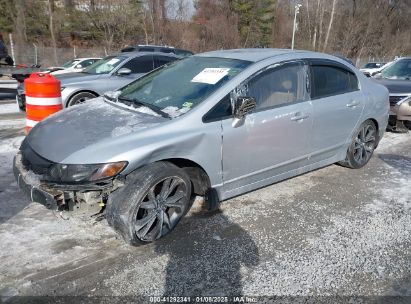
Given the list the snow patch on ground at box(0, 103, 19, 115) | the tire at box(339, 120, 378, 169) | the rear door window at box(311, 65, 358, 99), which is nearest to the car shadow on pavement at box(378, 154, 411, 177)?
the tire at box(339, 120, 378, 169)

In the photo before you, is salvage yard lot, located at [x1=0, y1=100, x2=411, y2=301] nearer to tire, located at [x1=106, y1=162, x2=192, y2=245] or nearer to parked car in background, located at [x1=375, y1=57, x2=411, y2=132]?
tire, located at [x1=106, y1=162, x2=192, y2=245]

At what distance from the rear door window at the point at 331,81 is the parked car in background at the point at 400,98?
3.01 metres

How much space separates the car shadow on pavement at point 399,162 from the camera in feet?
18.3

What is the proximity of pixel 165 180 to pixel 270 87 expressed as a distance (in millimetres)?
1581

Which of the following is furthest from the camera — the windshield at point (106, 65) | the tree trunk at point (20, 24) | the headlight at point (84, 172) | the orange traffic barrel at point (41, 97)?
the tree trunk at point (20, 24)

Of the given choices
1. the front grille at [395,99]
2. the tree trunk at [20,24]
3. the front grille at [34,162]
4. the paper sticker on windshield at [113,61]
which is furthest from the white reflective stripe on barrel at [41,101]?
the tree trunk at [20,24]

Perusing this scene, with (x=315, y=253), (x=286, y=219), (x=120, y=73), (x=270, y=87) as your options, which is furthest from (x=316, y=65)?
(x=120, y=73)

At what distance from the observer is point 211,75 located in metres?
3.87

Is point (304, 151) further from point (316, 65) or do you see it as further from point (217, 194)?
point (217, 194)

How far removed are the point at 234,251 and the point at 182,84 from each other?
180 centimetres

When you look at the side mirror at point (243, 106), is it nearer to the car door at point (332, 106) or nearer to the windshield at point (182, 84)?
the windshield at point (182, 84)

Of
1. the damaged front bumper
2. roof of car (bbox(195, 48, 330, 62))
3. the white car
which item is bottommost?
the white car

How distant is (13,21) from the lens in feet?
104

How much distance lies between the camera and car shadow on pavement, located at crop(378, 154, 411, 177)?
5577 millimetres
